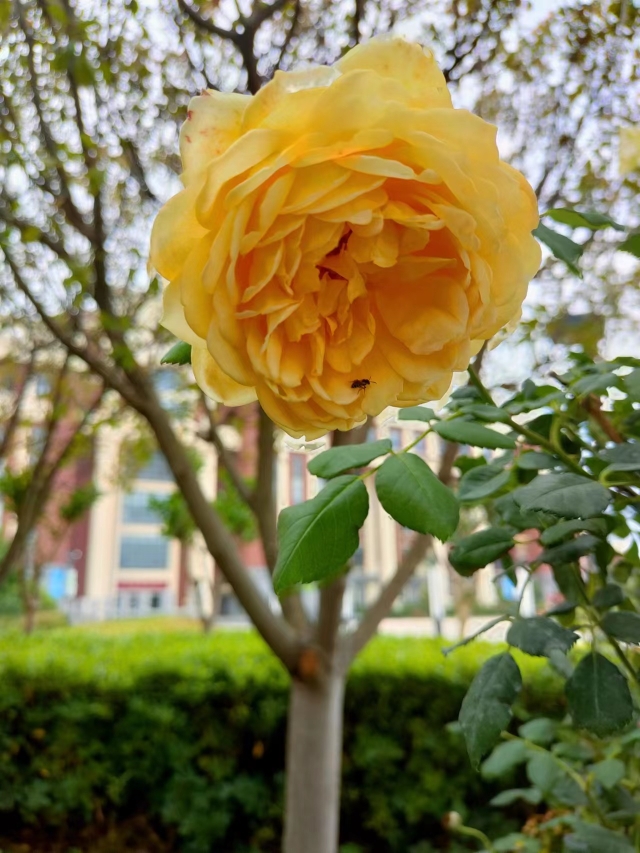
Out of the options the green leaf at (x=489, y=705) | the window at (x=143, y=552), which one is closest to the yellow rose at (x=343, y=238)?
the green leaf at (x=489, y=705)

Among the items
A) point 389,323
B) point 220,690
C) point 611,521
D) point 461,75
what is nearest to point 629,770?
point 611,521

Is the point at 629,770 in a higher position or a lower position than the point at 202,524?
lower

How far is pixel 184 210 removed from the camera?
40cm

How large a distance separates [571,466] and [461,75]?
2.22 metres

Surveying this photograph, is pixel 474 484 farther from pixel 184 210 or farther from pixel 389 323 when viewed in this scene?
pixel 184 210

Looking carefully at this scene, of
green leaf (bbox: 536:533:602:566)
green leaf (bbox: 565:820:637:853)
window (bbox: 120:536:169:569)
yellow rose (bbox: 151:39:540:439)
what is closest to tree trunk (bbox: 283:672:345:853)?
green leaf (bbox: 565:820:637:853)

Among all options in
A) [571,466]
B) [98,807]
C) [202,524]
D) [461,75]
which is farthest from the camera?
[98,807]

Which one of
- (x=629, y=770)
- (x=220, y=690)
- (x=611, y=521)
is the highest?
(x=611, y=521)

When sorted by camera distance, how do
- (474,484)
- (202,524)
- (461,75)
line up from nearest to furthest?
(474,484), (202,524), (461,75)

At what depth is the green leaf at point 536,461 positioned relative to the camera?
68cm

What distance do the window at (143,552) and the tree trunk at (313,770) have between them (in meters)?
21.0

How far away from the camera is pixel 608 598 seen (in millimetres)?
677

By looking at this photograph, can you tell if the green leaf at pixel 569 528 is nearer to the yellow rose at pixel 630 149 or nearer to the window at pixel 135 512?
the yellow rose at pixel 630 149

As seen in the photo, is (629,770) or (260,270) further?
(629,770)
